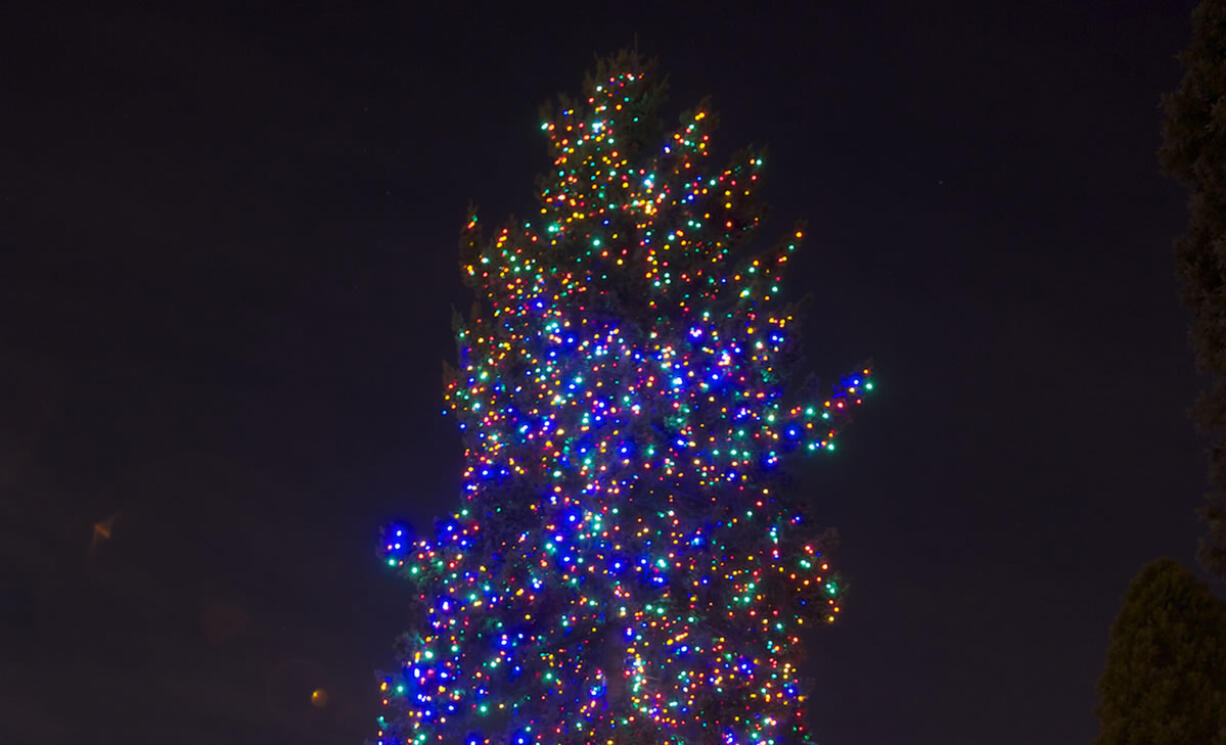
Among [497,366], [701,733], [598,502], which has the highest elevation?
[497,366]

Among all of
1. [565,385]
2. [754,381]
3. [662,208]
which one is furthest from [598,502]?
[662,208]

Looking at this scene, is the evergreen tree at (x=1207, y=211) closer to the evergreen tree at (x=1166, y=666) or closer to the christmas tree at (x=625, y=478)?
the evergreen tree at (x=1166, y=666)

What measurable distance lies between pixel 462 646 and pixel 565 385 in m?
2.27

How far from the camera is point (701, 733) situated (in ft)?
31.1

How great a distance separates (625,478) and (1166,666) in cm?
535

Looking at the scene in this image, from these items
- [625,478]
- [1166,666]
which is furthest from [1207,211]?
[625,478]

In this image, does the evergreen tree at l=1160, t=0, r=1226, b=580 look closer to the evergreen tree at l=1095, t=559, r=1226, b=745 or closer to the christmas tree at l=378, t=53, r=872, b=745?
the evergreen tree at l=1095, t=559, r=1226, b=745

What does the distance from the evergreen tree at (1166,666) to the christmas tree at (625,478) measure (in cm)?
487

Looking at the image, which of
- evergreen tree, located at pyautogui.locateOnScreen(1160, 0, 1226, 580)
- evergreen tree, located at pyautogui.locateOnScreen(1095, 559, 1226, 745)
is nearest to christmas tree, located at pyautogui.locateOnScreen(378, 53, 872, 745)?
evergreen tree, located at pyautogui.locateOnScreen(1160, 0, 1226, 580)

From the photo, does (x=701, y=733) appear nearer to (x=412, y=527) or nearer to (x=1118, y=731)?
(x=412, y=527)

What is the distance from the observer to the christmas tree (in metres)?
9.71

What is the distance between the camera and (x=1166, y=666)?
490 centimetres

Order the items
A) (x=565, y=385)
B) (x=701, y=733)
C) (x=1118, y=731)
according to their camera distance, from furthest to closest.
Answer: (x=565, y=385) → (x=701, y=733) → (x=1118, y=731)

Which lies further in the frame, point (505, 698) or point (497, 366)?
point (497, 366)
